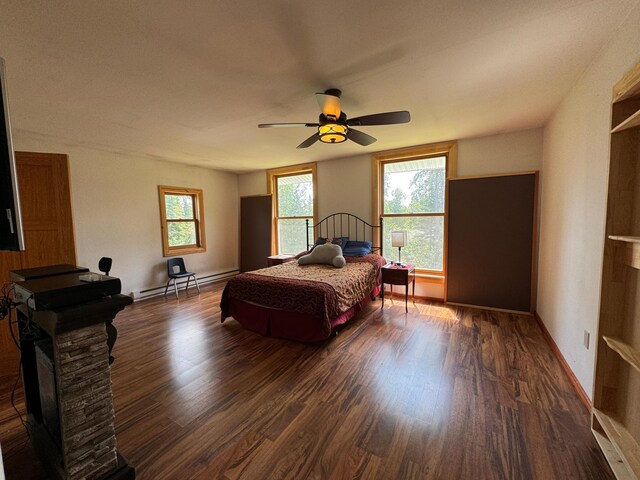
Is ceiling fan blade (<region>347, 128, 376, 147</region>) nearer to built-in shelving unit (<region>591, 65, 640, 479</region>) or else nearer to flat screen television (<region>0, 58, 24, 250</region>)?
built-in shelving unit (<region>591, 65, 640, 479</region>)

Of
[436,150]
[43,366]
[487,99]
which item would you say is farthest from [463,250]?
[43,366]

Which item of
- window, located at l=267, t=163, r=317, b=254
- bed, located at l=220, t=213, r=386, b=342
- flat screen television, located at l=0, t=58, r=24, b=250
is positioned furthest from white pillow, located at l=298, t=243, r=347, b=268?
flat screen television, located at l=0, t=58, r=24, b=250

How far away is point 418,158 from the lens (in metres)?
4.32

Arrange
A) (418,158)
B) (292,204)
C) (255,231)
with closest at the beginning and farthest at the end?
(418,158)
(292,204)
(255,231)

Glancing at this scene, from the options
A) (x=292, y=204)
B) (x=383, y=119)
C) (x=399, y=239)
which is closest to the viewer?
(x=383, y=119)

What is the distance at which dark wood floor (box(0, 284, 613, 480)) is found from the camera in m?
1.49

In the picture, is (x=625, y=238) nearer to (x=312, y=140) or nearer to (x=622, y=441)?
(x=622, y=441)

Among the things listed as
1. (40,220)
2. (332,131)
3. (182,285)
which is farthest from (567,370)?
(182,285)

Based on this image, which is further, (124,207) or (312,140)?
(124,207)

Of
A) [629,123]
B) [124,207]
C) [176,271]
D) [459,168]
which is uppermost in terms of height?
[459,168]

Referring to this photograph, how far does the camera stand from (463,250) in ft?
13.0

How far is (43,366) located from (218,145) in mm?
3411

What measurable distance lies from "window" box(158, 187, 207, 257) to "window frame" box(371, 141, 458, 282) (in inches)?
144

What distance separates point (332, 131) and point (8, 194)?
6.94 feet
